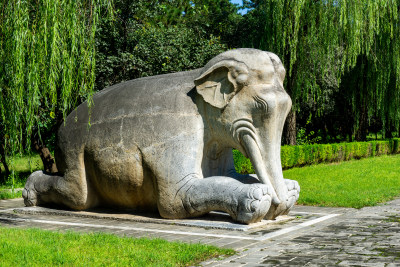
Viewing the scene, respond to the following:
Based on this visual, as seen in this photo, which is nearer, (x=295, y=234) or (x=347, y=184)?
(x=295, y=234)

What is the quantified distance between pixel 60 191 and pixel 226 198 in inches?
113

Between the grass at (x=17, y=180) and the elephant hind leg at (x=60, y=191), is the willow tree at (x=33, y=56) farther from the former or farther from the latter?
the elephant hind leg at (x=60, y=191)

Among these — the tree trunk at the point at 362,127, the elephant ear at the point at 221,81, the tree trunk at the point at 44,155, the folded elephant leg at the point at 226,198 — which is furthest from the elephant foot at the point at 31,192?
the tree trunk at the point at 362,127

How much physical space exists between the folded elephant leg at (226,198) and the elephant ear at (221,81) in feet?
3.79

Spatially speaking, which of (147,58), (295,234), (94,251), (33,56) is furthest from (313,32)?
(94,251)

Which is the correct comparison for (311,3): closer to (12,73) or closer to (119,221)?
(119,221)

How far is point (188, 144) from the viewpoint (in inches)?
303

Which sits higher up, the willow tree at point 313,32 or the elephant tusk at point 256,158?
the willow tree at point 313,32

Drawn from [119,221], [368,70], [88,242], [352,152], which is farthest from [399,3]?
[88,242]

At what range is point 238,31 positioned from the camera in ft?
89.7

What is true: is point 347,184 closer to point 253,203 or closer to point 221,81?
point 221,81

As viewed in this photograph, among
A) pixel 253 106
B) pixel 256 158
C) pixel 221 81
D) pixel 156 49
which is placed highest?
pixel 156 49

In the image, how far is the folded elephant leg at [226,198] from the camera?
22.9 ft

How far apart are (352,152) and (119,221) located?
16.5m
